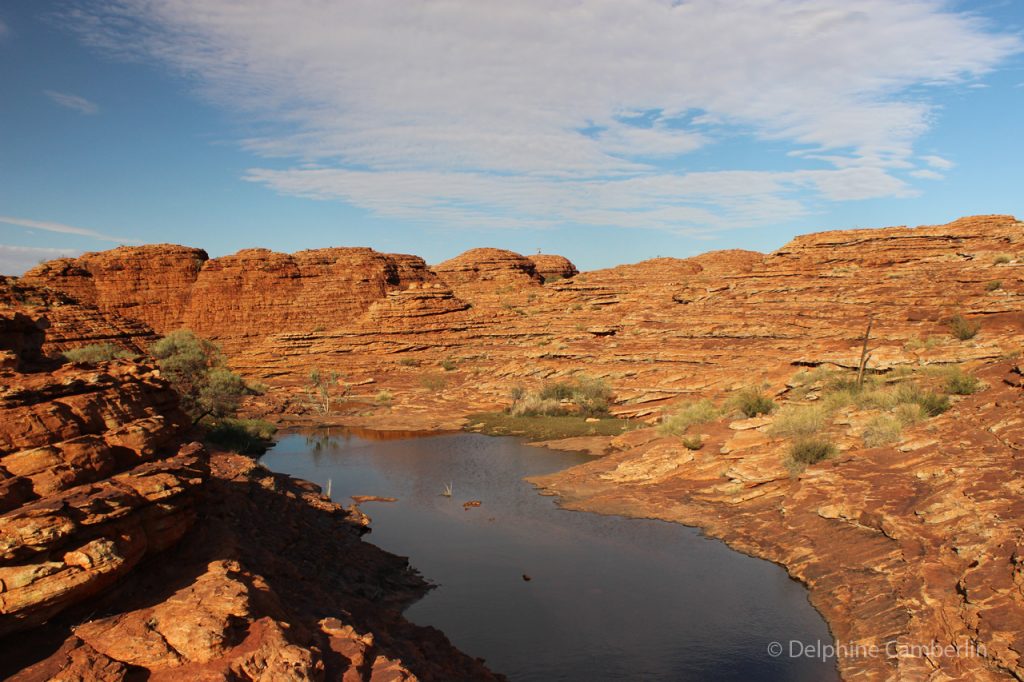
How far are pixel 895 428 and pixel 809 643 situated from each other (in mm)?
8840

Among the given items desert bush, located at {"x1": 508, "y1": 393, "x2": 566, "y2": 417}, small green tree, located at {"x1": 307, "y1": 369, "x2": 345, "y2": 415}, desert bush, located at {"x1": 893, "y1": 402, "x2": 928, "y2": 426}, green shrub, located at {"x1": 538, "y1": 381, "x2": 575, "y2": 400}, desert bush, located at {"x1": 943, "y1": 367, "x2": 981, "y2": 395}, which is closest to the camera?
desert bush, located at {"x1": 893, "y1": 402, "x2": 928, "y2": 426}

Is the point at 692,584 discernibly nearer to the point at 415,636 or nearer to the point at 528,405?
the point at 415,636

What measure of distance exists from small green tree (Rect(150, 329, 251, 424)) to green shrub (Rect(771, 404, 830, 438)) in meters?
19.9

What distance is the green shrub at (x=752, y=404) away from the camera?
24328 mm

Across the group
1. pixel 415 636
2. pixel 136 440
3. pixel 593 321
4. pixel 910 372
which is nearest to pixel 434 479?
pixel 415 636

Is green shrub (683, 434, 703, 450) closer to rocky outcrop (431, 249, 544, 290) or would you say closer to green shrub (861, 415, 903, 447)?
green shrub (861, 415, 903, 447)

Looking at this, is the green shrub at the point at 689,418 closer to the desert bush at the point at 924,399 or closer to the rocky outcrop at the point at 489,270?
the desert bush at the point at 924,399

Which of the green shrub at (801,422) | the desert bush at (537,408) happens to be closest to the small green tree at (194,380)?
the desert bush at (537,408)

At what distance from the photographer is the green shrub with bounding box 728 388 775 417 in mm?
24328

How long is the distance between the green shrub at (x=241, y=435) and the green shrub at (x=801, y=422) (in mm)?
18438

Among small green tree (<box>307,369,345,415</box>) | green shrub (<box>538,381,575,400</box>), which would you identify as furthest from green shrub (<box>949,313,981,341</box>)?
small green tree (<box>307,369,345,415</box>)

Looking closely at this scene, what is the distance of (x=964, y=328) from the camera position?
26.9 meters

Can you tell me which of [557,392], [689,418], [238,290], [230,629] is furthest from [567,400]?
[238,290]

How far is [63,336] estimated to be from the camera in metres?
39.3
